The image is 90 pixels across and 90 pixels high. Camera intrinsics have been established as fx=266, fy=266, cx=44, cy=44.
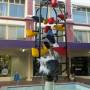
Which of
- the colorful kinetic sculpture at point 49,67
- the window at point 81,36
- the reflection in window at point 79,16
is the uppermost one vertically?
the reflection in window at point 79,16

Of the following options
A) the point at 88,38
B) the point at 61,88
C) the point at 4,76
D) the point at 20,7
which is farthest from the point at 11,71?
the point at 61,88

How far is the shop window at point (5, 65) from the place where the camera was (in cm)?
2212

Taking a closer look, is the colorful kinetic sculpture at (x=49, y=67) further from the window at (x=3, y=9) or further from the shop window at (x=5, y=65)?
the window at (x=3, y=9)

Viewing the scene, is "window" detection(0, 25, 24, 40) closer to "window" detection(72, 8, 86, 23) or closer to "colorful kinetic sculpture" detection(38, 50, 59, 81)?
"window" detection(72, 8, 86, 23)

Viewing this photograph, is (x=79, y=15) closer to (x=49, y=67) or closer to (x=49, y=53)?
(x=49, y=53)

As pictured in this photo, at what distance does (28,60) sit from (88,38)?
6766 millimetres

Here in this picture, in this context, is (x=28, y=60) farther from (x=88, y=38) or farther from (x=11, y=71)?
(x=88, y=38)

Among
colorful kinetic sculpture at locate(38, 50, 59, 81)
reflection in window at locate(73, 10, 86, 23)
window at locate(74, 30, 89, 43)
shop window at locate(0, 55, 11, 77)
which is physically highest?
reflection in window at locate(73, 10, 86, 23)

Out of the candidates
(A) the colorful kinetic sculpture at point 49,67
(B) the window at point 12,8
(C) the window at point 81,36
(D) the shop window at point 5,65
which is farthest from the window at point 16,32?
(A) the colorful kinetic sculpture at point 49,67

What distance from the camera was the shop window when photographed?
871 inches

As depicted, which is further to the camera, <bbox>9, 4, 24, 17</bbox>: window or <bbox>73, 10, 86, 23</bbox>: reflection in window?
<bbox>73, 10, 86, 23</bbox>: reflection in window

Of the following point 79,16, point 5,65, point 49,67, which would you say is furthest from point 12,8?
point 49,67

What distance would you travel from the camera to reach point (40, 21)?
6.02 metres

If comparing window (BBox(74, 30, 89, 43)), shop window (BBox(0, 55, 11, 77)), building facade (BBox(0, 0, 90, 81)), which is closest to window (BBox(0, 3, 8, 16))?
building facade (BBox(0, 0, 90, 81))
